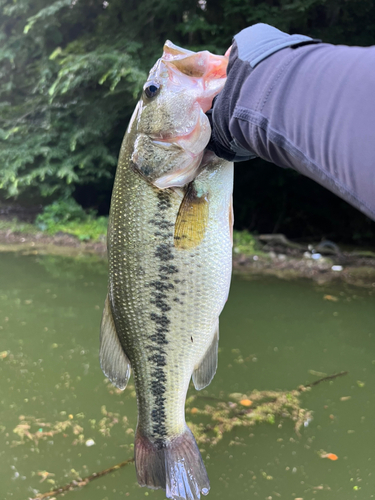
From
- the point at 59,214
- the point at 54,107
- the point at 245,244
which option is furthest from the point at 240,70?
the point at 54,107

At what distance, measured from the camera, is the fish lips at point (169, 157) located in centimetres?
124

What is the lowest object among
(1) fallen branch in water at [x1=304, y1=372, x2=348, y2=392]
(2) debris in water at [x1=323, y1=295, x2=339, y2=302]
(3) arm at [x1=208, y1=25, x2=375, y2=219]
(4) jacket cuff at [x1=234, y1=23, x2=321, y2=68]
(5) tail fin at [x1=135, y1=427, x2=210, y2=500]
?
(2) debris in water at [x1=323, y1=295, x2=339, y2=302]

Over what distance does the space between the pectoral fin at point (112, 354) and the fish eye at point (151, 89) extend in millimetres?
816

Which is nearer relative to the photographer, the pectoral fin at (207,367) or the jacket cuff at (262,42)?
the jacket cuff at (262,42)

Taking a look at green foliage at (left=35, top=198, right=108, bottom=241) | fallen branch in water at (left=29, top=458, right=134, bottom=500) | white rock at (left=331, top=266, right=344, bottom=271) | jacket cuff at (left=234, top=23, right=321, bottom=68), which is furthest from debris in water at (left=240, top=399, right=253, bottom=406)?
green foliage at (left=35, top=198, right=108, bottom=241)

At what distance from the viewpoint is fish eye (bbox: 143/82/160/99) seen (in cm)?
127

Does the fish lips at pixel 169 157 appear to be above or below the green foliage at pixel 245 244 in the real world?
above

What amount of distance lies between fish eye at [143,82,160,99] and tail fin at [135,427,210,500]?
4.31 feet

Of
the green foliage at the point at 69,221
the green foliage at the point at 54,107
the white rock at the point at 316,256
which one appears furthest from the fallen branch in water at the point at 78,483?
the green foliage at the point at 54,107

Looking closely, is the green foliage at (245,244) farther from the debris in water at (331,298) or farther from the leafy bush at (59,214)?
the leafy bush at (59,214)

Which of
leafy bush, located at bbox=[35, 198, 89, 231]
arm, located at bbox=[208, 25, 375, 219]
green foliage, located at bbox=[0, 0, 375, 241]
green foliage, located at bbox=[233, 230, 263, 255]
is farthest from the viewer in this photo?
leafy bush, located at bbox=[35, 198, 89, 231]

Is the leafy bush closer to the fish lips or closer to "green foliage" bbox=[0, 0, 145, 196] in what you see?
"green foliage" bbox=[0, 0, 145, 196]

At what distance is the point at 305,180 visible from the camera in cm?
922

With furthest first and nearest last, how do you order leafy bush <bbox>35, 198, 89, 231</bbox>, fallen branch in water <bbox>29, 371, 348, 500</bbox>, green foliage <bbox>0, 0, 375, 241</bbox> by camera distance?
leafy bush <bbox>35, 198, 89, 231</bbox> → green foliage <bbox>0, 0, 375, 241</bbox> → fallen branch in water <bbox>29, 371, 348, 500</bbox>
